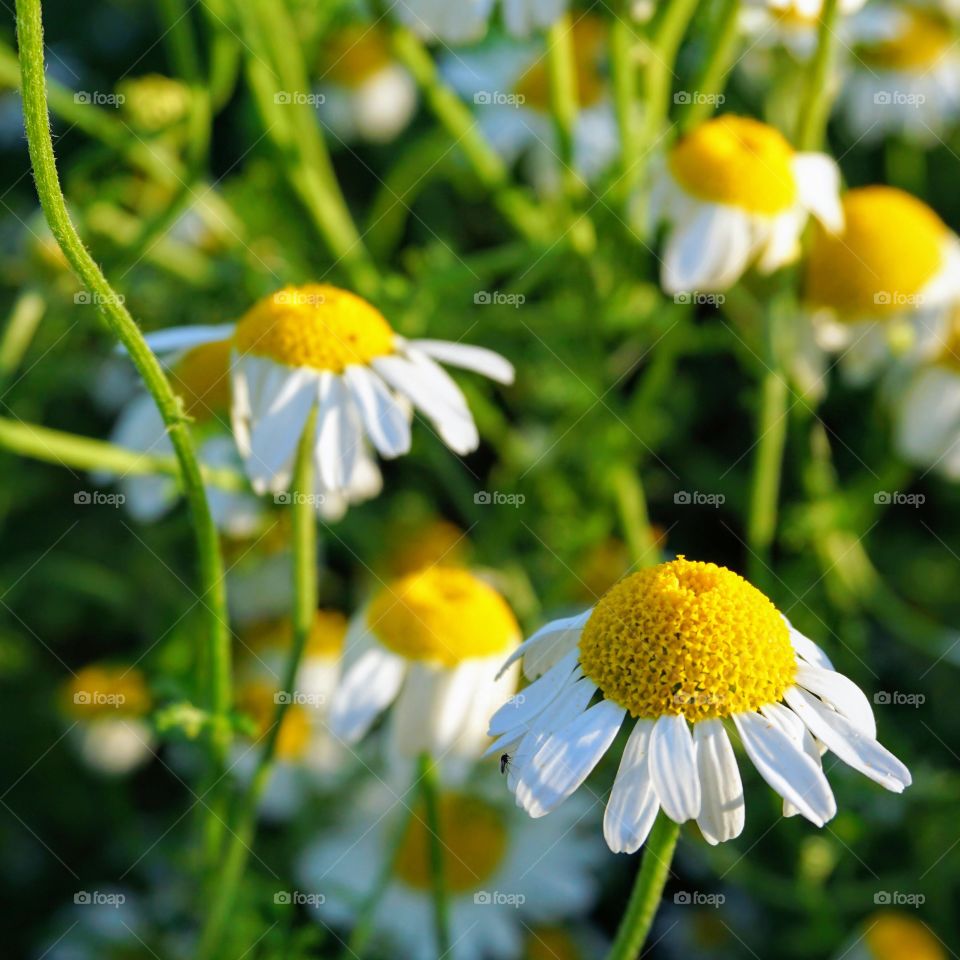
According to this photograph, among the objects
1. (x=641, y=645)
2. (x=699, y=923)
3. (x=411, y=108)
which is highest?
(x=641, y=645)

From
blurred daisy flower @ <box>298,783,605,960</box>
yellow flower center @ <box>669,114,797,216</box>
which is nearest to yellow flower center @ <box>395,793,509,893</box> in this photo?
blurred daisy flower @ <box>298,783,605,960</box>

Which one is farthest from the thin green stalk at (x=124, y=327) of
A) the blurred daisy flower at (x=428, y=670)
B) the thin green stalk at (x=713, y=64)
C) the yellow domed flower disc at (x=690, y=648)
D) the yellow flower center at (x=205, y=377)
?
the thin green stalk at (x=713, y=64)

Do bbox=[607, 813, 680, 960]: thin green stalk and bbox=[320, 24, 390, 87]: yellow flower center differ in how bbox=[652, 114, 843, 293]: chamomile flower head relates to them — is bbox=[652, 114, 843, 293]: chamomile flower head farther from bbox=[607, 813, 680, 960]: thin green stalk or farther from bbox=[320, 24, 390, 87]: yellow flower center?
bbox=[320, 24, 390, 87]: yellow flower center

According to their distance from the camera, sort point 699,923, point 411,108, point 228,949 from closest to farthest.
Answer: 1. point 228,949
2. point 699,923
3. point 411,108

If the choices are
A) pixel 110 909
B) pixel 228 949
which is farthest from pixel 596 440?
pixel 110 909

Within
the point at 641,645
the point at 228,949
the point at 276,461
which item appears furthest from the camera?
the point at 228,949

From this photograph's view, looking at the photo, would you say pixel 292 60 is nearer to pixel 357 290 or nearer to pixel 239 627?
pixel 357 290

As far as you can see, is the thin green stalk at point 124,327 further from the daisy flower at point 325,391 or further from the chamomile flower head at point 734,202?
the chamomile flower head at point 734,202

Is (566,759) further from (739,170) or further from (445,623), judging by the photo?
(739,170)
